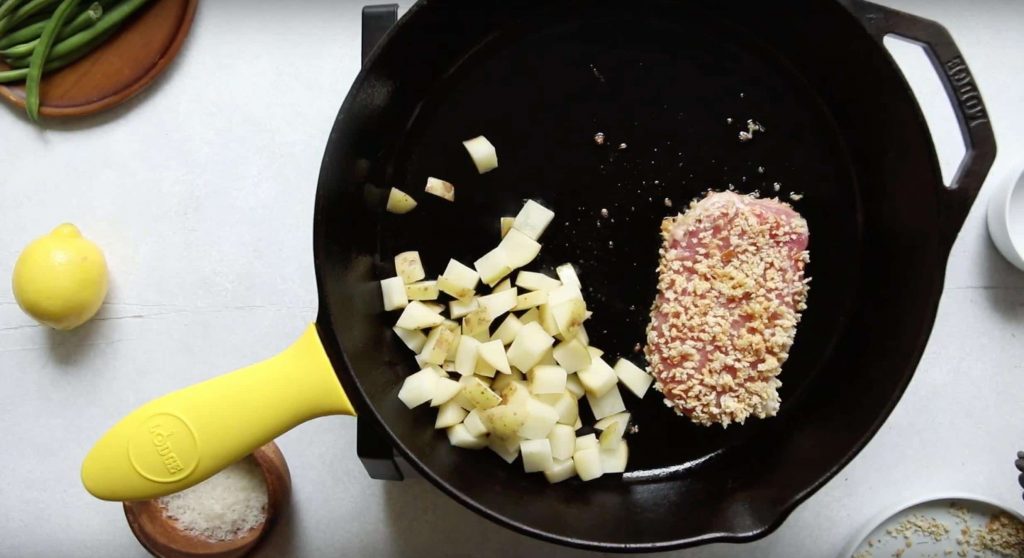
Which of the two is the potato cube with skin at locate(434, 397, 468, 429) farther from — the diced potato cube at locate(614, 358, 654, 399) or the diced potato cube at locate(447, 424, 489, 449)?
the diced potato cube at locate(614, 358, 654, 399)

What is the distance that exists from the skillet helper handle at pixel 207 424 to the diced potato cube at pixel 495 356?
0.27 m

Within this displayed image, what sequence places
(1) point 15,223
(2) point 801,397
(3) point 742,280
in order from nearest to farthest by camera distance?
(3) point 742,280
(2) point 801,397
(1) point 15,223

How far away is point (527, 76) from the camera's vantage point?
1.48 metres

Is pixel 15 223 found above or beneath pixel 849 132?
beneath

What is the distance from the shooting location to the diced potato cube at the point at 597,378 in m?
1.39

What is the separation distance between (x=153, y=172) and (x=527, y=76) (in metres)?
0.74

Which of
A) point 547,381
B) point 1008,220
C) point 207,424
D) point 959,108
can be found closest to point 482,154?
point 547,381

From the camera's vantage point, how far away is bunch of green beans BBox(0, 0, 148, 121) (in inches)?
59.2

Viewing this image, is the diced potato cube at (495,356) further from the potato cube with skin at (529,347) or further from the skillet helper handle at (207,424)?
the skillet helper handle at (207,424)

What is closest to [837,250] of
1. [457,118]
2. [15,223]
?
[457,118]

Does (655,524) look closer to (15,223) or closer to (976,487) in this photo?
(976,487)

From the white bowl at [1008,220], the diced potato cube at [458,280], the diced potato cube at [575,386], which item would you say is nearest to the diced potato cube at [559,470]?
the diced potato cube at [575,386]

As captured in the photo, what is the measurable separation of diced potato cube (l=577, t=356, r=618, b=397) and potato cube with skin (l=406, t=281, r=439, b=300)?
0.08 meters

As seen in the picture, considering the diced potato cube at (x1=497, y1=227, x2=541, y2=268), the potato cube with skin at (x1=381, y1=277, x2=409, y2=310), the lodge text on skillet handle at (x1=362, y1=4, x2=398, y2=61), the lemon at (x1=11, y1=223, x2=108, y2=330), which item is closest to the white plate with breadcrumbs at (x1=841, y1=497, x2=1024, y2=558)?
the diced potato cube at (x1=497, y1=227, x2=541, y2=268)
